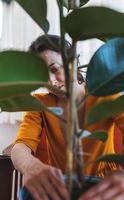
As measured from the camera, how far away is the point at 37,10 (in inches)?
22.4

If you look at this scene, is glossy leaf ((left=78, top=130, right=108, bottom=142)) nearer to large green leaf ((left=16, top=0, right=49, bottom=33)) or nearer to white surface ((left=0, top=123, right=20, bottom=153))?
large green leaf ((left=16, top=0, right=49, bottom=33))

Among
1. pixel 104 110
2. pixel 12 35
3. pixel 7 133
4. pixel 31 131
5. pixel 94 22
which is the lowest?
pixel 7 133

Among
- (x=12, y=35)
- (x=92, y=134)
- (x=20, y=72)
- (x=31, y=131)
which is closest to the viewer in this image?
(x=20, y=72)

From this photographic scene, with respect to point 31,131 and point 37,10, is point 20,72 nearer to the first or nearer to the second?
point 37,10

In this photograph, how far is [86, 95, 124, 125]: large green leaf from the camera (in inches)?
22.3

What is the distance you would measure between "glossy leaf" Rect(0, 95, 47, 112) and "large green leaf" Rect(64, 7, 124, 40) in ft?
0.46

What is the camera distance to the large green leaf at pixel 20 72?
463mm

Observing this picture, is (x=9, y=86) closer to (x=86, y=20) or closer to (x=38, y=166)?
(x=86, y=20)

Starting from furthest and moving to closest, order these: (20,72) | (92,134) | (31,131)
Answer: (31,131) < (92,134) < (20,72)

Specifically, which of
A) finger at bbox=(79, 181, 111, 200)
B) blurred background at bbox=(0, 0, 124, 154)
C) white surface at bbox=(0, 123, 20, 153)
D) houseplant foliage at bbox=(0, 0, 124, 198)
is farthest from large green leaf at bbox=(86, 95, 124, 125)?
white surface at bbox=(0, 123, 20, 153)

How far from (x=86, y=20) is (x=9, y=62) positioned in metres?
0.13

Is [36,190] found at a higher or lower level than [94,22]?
lower

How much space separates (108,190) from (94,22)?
0.86ft

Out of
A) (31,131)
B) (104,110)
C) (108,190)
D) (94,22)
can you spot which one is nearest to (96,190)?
(108,190)
